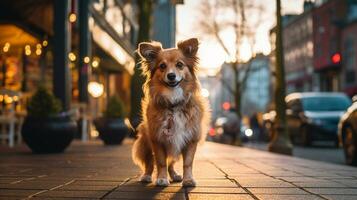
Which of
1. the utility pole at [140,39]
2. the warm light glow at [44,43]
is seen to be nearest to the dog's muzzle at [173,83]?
the utility pole at [140,39]

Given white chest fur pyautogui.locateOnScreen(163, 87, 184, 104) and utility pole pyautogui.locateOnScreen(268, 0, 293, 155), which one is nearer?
white chest fur pyautogui.locateOnScreen(163, 87, 184, 104)

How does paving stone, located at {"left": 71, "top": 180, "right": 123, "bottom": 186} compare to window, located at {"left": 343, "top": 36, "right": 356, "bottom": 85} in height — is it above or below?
below

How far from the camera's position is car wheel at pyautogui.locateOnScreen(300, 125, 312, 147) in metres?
20.9

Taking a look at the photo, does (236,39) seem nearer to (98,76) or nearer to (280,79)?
(98,76)

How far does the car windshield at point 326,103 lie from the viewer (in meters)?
21.8

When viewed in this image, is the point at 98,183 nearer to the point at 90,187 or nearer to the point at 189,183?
the point at 90,187

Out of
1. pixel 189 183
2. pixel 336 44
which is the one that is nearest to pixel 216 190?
pixel 189 183

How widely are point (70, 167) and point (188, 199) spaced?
3.50 m

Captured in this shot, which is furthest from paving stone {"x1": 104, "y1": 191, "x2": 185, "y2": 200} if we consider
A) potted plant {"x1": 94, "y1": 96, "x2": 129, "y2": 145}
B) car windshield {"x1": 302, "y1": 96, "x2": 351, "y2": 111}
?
car windshield {"x1": 302, "y1": 96, "x2": 351, "y2": 111}

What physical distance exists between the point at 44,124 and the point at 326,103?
14.1 m

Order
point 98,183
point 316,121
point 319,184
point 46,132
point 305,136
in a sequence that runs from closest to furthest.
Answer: point 98,183, point 319,184, point 46,132, point 316,121, point 305,136

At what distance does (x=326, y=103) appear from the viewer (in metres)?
22.1

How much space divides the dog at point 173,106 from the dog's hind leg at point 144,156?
16cm

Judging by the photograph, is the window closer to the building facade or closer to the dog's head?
the building facade
